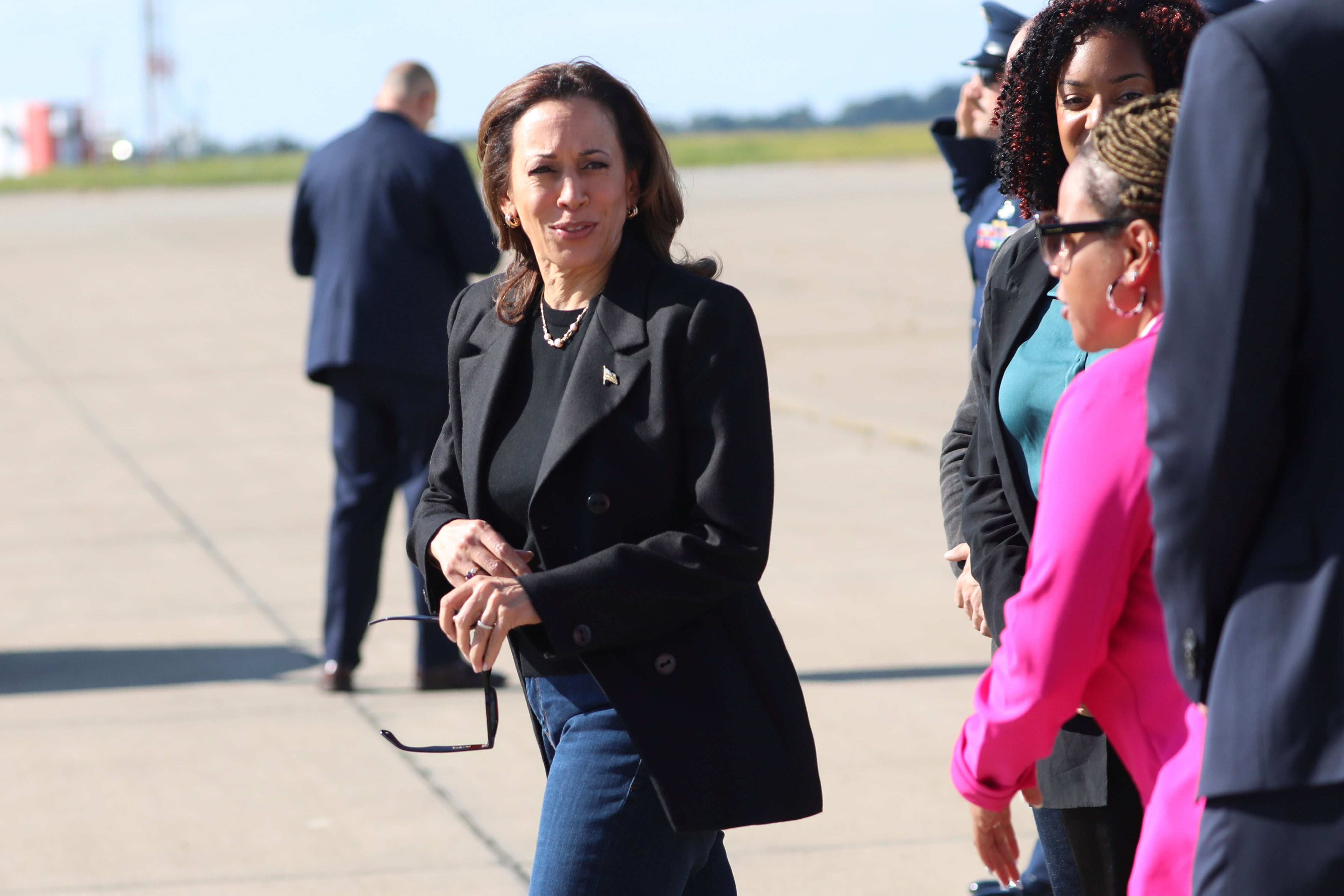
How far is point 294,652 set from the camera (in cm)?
596

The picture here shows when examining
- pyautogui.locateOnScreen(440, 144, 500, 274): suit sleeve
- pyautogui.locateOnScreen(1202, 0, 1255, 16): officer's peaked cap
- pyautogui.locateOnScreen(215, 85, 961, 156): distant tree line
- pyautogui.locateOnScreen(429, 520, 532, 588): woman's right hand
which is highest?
pyautogui.locateOnScreen(1202, 0, 1255, 16): officer's peaked cap

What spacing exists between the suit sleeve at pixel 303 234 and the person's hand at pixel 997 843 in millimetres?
3963

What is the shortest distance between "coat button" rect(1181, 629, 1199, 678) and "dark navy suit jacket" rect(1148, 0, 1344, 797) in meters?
0.02

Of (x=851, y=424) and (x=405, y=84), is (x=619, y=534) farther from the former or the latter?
(x=851, y=424)

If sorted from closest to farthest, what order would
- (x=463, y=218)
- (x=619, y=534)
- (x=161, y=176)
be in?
1. (x=619, y=534)
2. (x=463, y=218)
3. (x=161, y=176)

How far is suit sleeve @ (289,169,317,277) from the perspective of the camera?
5.81m

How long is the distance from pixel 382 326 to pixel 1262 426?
4.26m

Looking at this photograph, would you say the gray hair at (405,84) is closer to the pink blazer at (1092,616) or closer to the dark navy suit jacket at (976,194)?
the dark navy suit jacket at (976,194)

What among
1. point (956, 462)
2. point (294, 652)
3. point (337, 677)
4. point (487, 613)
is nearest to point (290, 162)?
point (294, 652)

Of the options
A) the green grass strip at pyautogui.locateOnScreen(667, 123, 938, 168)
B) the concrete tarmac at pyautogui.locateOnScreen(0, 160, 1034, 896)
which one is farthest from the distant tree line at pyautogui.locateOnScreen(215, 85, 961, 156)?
the concrete tarmac at pyautogui.locateOnScreen(0, 160, 1034, 896)

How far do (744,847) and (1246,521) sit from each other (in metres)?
2.76

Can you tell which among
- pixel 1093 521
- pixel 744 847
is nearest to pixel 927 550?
pixel 744 847

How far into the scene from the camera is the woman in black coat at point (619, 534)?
2.38 metres

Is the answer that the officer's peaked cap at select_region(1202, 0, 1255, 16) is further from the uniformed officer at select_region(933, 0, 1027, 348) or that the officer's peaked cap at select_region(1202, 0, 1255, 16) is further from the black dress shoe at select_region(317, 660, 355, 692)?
the black dress shoe at select_region(317, 660, 355, 692)
